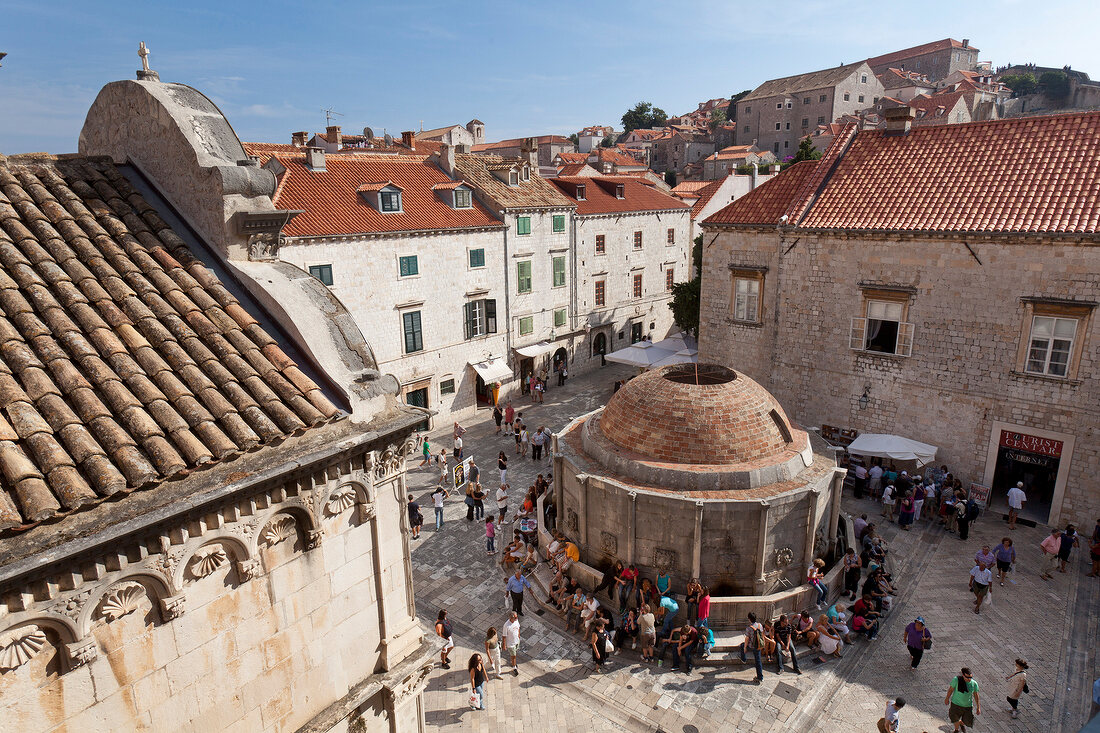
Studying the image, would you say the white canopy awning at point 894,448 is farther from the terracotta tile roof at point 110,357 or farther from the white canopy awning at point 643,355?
the terracotta tile roof at point 110,357

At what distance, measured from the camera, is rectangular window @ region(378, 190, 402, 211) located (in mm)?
24625

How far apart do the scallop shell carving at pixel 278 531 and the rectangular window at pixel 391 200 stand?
2071 centimetres

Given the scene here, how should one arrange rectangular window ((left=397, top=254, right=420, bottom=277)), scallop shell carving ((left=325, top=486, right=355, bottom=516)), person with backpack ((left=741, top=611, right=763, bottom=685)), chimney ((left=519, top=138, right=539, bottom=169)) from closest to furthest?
scallop shell carving ((left=325, top=486, right=355, bottom=516))
person with backpack ((left=741, top=611, right=763, bottom=685))
rectangular window ((left=397, top=254, right=420, bottom=277))
chimney ((left=519, top=138, right=539, bottom=169))

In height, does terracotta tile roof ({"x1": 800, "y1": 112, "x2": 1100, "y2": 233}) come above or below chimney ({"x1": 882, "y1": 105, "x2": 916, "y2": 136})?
below

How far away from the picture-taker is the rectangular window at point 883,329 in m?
19.4

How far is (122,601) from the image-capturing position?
15.3 feet

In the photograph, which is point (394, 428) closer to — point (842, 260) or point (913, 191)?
point (842, 260)

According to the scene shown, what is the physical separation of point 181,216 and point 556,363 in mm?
27090

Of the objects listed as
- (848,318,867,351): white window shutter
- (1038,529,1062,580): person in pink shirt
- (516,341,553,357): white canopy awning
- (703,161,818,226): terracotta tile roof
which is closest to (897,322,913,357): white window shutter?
(848,318,867,351): white window shutter

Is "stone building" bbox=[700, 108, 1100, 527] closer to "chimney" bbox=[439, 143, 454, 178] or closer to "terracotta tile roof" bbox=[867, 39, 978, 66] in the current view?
"chimney" bbox=[439, 143, 454, 178]

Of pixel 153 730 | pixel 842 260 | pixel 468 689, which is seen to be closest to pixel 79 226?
pixel 153 730

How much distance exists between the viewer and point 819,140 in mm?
68188

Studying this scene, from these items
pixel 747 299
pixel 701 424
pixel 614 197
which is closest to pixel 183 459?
pixel 701 424

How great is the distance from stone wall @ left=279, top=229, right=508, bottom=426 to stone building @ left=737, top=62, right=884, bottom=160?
65.0 meters
